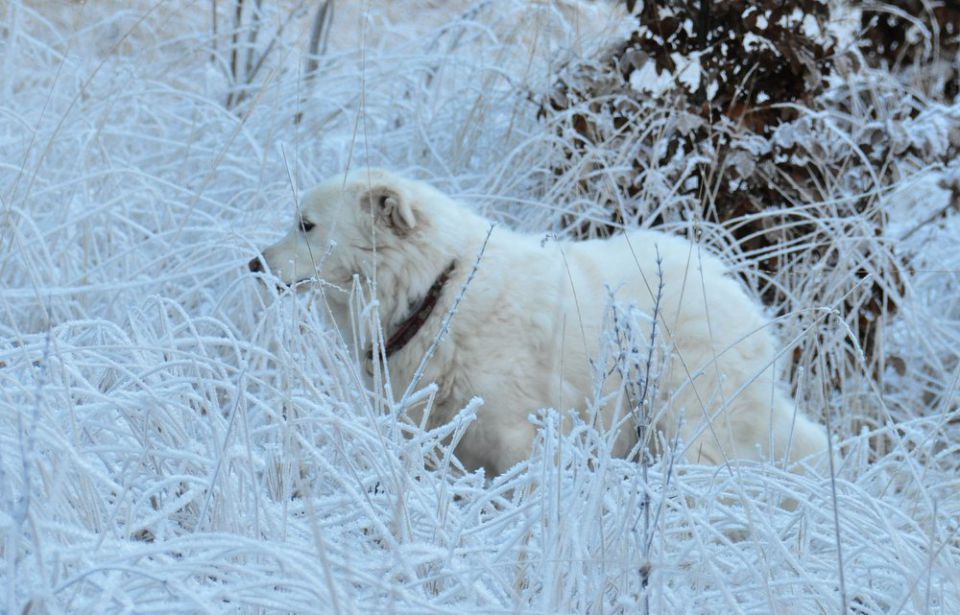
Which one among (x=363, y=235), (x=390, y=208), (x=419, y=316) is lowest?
(x=419, y=316)

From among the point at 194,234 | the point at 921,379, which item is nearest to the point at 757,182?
the point at 921,379

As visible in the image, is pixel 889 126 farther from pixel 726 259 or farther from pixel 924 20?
pixel 924 20

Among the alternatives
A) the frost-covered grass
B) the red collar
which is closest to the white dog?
the red collar

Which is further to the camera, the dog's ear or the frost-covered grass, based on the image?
the dog's ear

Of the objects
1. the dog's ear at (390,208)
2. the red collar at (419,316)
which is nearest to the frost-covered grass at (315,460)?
the red collar at (419,316)

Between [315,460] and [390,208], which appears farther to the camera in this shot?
[390,208]

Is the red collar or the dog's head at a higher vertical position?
the dog's head

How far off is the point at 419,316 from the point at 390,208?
365mm

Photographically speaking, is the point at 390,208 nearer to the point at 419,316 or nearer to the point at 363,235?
the point at 363,235

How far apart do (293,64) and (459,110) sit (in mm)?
1454

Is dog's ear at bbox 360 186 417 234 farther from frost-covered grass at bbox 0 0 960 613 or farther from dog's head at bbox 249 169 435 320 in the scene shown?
frost-covered grass at bbox 0 0 960 613

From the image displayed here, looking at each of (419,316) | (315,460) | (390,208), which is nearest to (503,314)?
(419,316)

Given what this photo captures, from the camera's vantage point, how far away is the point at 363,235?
3695 mm

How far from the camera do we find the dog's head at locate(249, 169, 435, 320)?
143 inches
